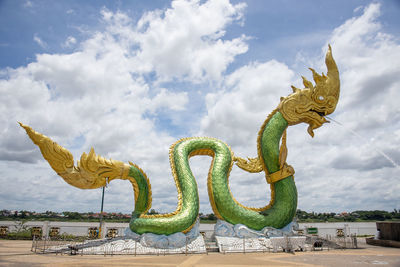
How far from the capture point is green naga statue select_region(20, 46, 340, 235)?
36.8ft

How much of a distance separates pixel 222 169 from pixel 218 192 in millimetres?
1105

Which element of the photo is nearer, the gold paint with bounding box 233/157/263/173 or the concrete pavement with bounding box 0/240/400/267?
the concrete pavement with bounding box 0/240/400/267

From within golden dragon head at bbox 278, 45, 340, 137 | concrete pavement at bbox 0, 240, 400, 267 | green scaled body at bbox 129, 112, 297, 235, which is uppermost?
golden dragon head at bbox 278, 45, 340, 137

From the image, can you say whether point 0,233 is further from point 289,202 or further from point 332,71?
point 332,71

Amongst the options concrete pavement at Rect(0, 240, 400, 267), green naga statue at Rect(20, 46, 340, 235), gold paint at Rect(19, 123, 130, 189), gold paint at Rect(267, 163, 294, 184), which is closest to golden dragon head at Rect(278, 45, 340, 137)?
green naga statue at Rect(20, 46, 340, 235)

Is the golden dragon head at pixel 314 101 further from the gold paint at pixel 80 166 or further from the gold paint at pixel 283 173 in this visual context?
the gold paint at pixel 80 166

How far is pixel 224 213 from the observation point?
12.2 m

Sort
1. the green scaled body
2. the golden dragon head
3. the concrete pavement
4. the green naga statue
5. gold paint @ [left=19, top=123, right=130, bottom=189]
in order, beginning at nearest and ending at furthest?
the concrete pavement < gold paint @ [left=19, top=123, right=130, bottom=189] < the green naga statue < the green scaled body < the golden dragon head

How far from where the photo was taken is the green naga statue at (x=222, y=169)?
11.2 m

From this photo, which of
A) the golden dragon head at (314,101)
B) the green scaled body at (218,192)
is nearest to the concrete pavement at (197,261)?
the green scaled body at (218,192)

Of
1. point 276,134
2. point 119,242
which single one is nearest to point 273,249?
point 276,134

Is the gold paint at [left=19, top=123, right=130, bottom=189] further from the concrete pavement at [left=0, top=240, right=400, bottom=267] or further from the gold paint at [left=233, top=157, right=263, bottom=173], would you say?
the gold paint at [left=233, top=157, right=263, bottom=173]

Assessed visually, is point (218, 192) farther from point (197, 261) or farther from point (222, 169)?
point (197, 261)

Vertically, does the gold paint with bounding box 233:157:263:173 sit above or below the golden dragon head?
below
